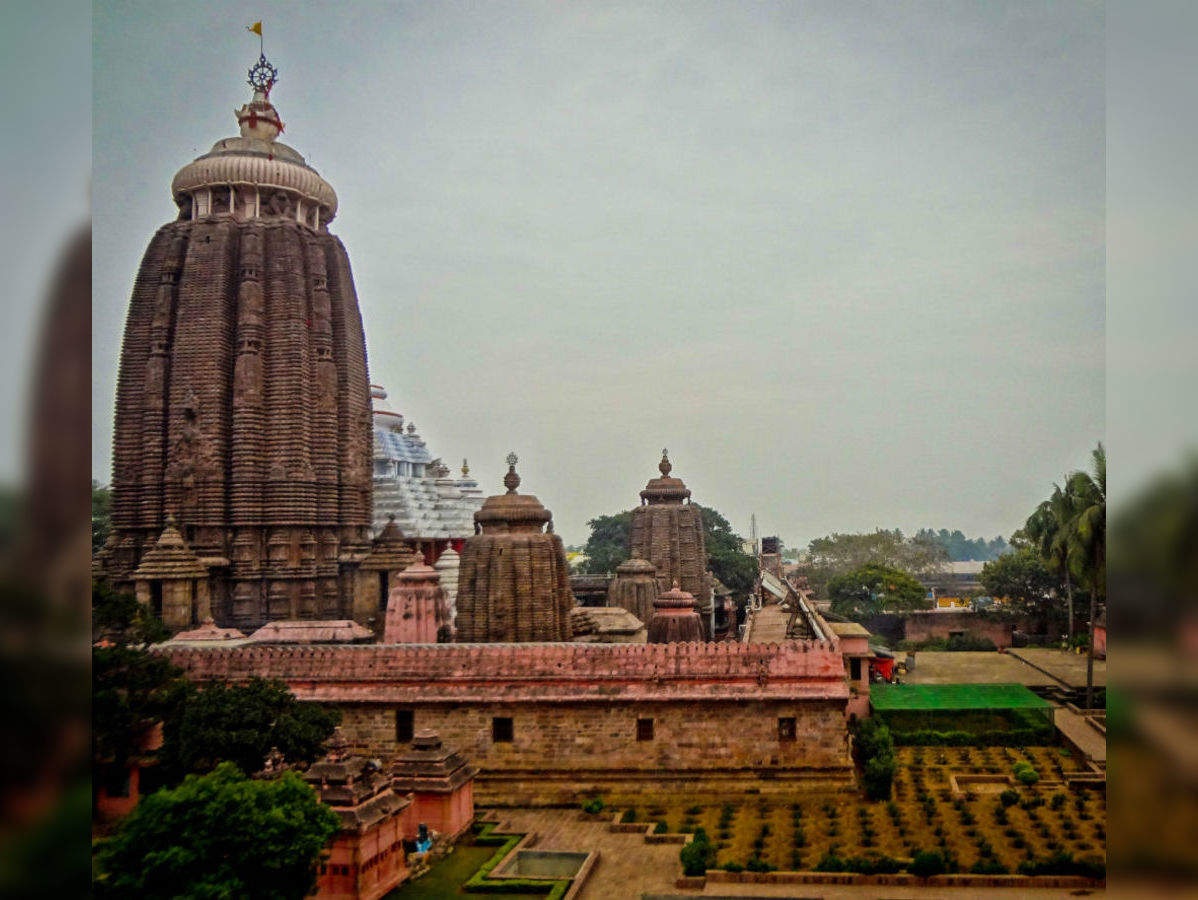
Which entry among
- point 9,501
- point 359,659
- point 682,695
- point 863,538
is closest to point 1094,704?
point 682,695

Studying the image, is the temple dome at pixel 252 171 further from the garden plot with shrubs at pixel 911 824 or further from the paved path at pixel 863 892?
the paved path at pixel 863 892

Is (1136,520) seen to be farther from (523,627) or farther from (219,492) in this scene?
(219,492)

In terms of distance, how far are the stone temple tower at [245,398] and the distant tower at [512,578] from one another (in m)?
3.76

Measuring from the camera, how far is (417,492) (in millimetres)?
30156

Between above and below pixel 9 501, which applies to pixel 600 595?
below

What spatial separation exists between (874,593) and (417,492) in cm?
1882

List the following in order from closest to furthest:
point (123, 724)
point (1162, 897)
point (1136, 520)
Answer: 1. point (1162, 897)
2. point (1136, 520)
3. point (123, 724)

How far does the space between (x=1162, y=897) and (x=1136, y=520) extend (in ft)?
3.21

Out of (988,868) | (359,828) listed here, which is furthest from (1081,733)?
(359,828)

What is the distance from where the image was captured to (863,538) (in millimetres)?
53219

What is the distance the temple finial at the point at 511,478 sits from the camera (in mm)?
17906

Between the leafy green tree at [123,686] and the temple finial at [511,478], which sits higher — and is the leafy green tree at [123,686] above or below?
below

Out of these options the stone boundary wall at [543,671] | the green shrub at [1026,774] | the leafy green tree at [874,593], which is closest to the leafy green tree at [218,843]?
the stone boundary wall at [543,671]

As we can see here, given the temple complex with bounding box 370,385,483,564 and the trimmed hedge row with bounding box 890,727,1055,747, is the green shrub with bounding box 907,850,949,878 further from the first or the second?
the temple complex with bounding box 370,385,483,564
